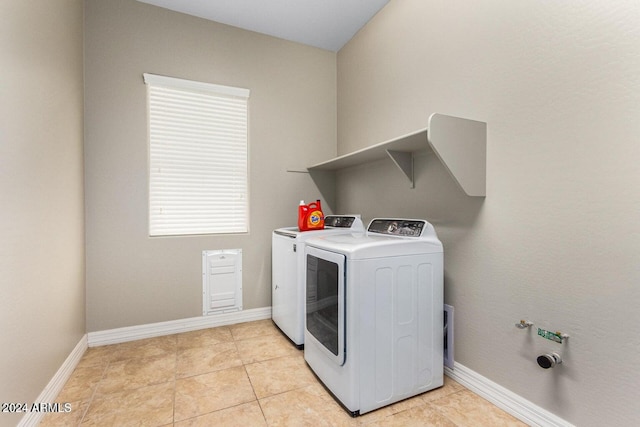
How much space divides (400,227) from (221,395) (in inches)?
60.2

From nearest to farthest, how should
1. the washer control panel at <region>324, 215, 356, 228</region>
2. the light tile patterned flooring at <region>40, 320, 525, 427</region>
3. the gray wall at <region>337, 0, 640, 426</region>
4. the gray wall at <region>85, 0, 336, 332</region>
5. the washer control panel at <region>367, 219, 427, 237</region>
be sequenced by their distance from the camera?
the gray wall at <region>337, 0, 640, 426</region> → the light tile patterned flooring at <region>40, 320, 525, 427</region> → the washer control panel at <region>367, 219, 427, 237</region> → the gray wall at <region>85, 0, 336, 332</region> → the washer control panel at <region>324, 215, 356, 228</region>

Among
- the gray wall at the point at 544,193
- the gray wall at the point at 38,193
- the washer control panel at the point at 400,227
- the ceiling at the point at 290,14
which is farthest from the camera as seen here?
the ceiling at the point at 290,14

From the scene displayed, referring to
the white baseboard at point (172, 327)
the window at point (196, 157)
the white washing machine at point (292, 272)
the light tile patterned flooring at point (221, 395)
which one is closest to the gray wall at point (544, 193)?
the light tile patterned flooring at point (221, 395)

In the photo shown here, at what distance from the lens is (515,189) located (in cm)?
157

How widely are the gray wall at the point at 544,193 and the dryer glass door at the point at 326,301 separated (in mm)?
820


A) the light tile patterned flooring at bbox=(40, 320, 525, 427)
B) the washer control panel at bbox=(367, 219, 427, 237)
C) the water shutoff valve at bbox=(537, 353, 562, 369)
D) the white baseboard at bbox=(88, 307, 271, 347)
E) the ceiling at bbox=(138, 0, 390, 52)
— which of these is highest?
the ceiling at bbox=(138, 0, 390, 52)

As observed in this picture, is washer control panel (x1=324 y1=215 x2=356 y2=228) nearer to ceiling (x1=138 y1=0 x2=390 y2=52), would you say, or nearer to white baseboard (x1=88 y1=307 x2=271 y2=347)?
white baseboard (x1=88 y1=307 x2=271 y2=347)

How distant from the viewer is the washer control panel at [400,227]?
1.89 m

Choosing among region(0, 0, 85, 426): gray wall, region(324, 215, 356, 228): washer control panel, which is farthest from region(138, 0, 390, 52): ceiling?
region(324, 215, 356, 228): washer control panel

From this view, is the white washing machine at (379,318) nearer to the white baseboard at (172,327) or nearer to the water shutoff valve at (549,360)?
the water shutoff valve at (549,360)

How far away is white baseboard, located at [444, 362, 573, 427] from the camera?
1422 millimetres

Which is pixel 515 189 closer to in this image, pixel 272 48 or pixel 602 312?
pixel 602 312

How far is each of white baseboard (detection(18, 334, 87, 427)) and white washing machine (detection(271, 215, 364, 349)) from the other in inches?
58.2

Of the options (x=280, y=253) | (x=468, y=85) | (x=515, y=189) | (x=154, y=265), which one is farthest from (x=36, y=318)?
(x=468, y=85)
